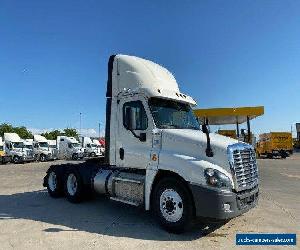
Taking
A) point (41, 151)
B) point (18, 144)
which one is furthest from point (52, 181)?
point (41, 151)

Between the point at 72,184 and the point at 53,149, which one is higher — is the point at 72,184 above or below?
below

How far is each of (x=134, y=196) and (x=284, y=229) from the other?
3.33 m

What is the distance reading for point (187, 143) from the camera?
7.44 metres

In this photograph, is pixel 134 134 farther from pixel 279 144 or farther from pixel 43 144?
pixel 279 144

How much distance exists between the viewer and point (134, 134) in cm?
842

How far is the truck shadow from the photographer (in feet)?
23.6

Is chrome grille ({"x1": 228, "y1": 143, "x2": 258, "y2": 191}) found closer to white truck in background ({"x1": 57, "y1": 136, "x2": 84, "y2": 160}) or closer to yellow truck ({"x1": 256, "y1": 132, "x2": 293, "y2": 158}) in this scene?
yellow truck ({"x1": 256, "y1": 132, "x2": 293, "y2": 158})

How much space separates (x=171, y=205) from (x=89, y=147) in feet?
133

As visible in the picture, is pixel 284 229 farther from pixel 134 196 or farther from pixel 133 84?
pixel 133 84

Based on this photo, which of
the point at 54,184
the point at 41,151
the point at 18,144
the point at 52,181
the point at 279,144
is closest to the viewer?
the point at 54,184

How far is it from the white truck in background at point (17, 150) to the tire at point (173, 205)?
34.1 meters

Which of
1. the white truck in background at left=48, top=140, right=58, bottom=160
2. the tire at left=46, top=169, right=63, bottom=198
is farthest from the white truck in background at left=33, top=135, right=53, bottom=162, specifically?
the tire at left=46, top=169, right=63, bottom=198

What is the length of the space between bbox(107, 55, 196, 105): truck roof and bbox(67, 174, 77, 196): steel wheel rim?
113 inches

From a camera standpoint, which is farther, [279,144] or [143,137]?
[279,144]
